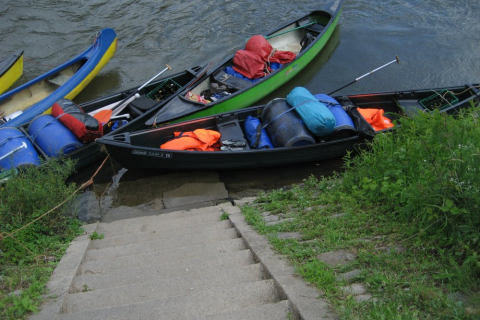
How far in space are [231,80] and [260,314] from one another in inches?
308

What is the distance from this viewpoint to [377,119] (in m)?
9.25

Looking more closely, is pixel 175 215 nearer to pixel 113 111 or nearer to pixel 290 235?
pixel 290 235

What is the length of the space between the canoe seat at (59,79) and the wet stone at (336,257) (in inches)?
343

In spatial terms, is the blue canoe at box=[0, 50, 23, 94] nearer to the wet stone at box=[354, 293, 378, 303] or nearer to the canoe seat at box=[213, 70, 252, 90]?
the canoe seat at box=[213, 70, 252, 90]

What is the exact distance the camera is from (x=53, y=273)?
15.8 ft

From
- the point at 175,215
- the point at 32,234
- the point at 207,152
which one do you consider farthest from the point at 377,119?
the point at 32,234

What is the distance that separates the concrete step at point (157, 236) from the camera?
5.73 metres

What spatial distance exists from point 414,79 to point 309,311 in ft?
34.2

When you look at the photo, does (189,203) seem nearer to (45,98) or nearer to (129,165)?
(129,165)

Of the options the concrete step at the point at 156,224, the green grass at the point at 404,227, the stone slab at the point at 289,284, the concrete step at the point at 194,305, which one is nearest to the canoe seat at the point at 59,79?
the concrete step at the point at 156,224

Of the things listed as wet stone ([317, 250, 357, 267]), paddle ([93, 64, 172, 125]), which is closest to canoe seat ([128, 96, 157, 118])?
paddle ([93, 64, 172, 125])

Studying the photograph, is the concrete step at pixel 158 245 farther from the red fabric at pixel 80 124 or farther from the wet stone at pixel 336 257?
the red fabric at pixel 80 124

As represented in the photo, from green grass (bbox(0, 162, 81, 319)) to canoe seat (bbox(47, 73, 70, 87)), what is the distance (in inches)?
189

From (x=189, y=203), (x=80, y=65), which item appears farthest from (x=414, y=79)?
(x=80, y=65)
